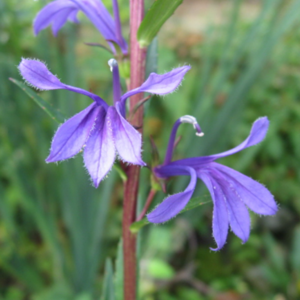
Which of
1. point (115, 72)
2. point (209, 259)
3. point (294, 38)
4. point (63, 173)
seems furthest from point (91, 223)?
point (294, 38)

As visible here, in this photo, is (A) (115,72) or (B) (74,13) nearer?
(A) (115,72)

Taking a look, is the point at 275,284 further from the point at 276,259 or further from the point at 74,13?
the point at 74,13

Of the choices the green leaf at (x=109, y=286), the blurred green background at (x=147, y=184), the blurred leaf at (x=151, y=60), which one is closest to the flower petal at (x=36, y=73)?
the blurred leaf at (x=151, y=60)

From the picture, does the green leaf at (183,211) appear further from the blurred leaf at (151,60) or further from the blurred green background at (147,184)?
the blurred green background at (147,184)

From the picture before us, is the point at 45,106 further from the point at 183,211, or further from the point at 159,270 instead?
the point at 159,270

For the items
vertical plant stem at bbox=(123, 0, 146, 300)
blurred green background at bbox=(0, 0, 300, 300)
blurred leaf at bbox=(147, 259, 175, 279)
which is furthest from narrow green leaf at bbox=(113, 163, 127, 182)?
blurred leaf at bbox=(147, 259, 175, 279)

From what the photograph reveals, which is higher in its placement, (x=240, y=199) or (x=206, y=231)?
(x=240, y=199)
